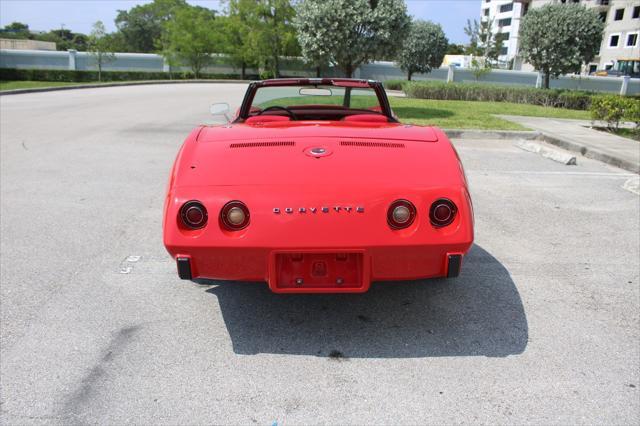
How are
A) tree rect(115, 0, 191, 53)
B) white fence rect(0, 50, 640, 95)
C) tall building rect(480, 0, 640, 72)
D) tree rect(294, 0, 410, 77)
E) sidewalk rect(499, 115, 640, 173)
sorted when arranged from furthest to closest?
tree rect(115, 0, 191, 53) → tall building rect(480, 0, 640, 72) → white fence rect(0, 50, 640, 95) → tree rect(294, 0, 410, 77) → sidewalk rect(499, 115, 640, 173)

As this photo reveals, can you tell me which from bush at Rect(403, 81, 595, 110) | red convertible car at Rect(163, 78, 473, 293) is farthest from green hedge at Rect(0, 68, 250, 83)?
red convertible car at Rect(163, 78, 473, 293)

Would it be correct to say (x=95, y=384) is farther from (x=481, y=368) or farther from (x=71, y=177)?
(x=71, y=177)

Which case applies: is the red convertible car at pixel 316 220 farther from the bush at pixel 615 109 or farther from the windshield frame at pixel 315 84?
the bush at pixel 615 109

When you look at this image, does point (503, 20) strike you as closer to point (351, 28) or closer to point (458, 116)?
point (458, 116)

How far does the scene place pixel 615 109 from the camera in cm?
1230

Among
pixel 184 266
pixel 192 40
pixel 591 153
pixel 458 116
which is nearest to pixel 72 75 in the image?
pixel 192 40

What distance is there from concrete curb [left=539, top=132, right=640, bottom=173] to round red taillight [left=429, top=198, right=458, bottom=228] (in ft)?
22.2

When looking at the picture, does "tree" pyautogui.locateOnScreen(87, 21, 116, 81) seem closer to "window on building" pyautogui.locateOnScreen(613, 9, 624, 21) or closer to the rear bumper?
the rear bumper

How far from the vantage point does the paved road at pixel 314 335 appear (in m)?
2.34

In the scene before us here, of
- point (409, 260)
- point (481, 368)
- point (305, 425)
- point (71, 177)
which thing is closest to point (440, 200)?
point (409, 260)

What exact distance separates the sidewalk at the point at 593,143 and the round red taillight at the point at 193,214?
7644 millimetres

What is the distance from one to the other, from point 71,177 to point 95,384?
4.87m

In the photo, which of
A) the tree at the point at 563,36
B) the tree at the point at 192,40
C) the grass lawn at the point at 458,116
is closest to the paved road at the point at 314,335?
the grass lawn at the point at 458,116

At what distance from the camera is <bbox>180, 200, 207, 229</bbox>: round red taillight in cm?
259
